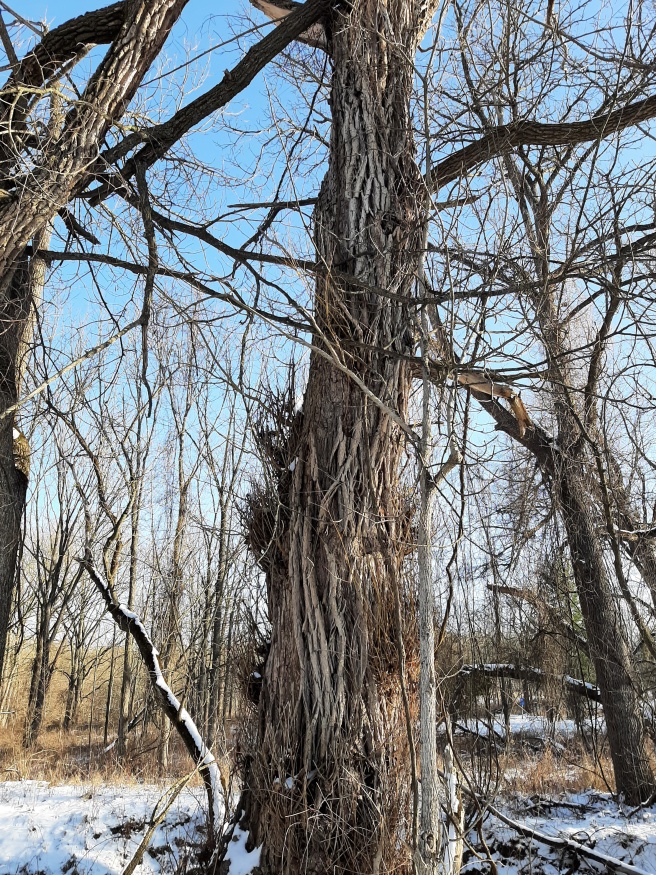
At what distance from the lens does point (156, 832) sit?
17.8 feet

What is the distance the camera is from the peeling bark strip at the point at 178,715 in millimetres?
3510

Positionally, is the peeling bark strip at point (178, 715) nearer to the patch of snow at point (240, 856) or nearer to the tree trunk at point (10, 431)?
the patch of snow at point (240, 856)

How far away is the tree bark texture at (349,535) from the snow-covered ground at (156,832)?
6.22 feet

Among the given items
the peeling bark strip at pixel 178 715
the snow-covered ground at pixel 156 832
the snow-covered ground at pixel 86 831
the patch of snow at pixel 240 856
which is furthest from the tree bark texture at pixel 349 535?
the snow-covered ground at pixel 86 831

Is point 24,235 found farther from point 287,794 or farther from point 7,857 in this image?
point 7,857

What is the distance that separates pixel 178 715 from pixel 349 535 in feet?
7.16

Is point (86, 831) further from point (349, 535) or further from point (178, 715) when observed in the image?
point (349, 535)

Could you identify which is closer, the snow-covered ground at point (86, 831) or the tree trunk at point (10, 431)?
the tree trunk at point (10, 431)

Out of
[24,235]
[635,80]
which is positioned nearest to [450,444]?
[24,235]

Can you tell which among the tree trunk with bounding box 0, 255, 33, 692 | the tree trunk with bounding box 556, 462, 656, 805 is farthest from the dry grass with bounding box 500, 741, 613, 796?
the tree trunk with bounding box 0, 255, 33, 692

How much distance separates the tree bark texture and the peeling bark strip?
36.9 inches

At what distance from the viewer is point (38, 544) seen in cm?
1408

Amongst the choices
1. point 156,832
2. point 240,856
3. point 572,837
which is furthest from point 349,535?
point 156,832

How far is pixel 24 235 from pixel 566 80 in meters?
2.98
